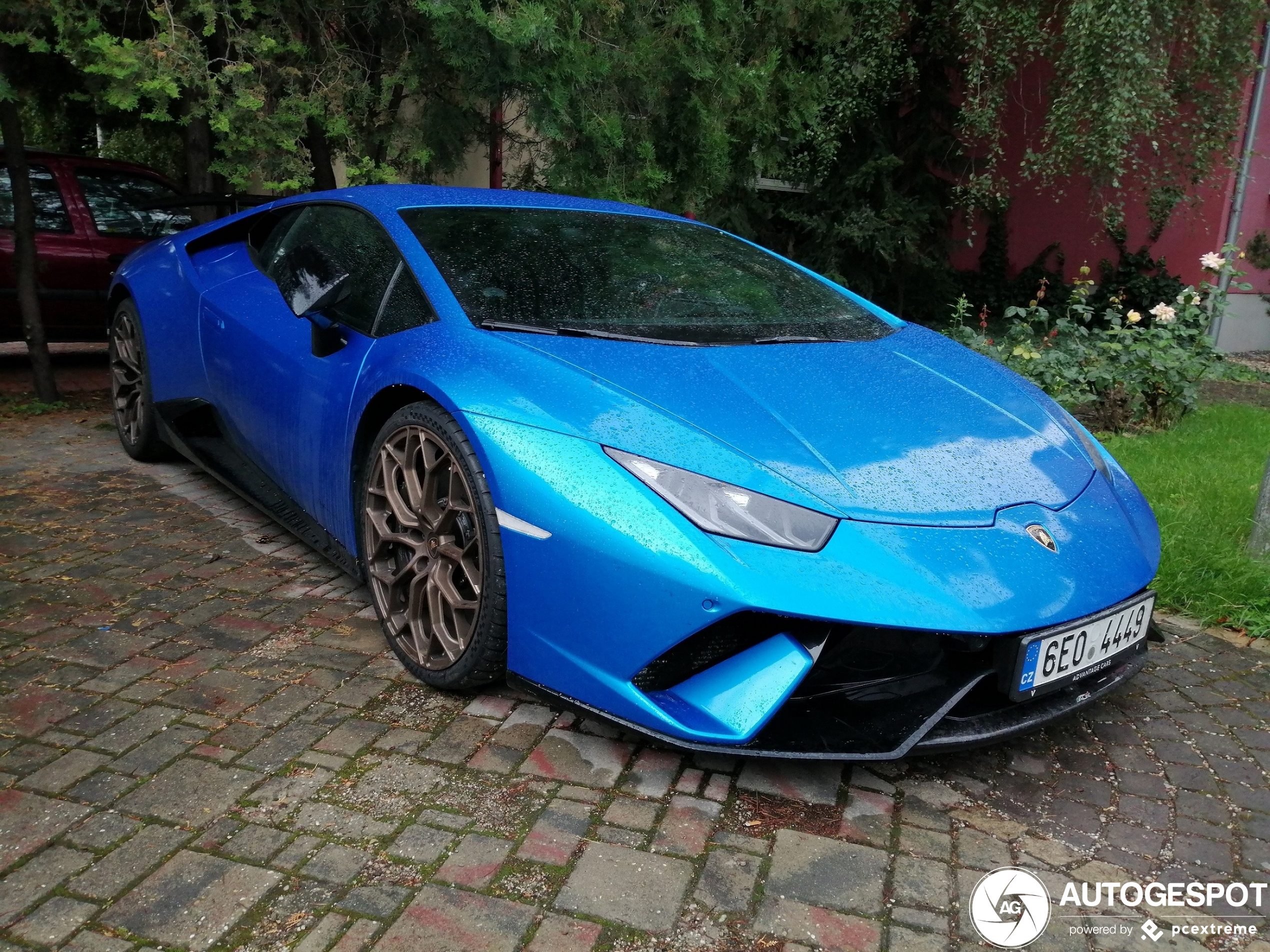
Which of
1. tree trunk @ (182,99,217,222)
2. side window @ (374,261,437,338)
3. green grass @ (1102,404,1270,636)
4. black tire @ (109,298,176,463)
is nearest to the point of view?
side window @ (374,261,437,338)

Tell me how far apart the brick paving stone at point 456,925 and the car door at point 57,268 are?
5.53 metres

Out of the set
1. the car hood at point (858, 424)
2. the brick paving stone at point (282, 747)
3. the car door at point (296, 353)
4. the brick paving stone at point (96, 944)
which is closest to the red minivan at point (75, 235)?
the car door at point (296, 353)

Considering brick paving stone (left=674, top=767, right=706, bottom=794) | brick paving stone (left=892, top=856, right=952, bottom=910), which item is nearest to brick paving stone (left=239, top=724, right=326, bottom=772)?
brick paving stone (left=674, top=767, right=706, bottom=794)

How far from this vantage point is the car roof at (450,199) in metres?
3.15

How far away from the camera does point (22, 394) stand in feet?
19.8

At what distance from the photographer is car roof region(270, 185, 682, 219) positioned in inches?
124

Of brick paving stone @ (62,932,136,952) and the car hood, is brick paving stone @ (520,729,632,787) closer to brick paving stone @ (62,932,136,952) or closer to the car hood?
the car hood

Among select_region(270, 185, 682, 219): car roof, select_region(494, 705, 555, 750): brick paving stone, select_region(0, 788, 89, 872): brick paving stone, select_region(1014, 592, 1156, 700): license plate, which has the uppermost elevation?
select_region(270, 185, 682, 219): car roof

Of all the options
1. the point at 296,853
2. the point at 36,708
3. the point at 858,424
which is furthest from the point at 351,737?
the point at 858,424

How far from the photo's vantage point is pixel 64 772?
87.3 inches

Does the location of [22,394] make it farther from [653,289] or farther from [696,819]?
[696,819]

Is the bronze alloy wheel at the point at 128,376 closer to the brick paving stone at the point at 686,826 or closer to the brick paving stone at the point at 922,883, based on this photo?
the brick paving stone at the point at 686,826

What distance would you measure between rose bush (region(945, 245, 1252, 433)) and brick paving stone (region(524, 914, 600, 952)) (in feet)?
15.3

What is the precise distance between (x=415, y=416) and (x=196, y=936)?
125 cm
